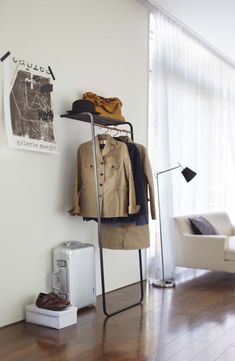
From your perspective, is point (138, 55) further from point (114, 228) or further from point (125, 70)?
point (114, 228)

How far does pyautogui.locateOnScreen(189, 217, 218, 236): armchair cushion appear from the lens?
17.1ft

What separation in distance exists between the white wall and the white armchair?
681mm

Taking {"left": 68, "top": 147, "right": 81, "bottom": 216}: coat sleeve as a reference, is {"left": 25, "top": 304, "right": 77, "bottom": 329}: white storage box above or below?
below

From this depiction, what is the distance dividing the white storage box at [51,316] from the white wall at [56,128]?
12cm

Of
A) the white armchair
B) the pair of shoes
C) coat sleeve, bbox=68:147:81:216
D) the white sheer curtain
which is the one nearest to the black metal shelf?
coat sleeve, bbox=68:147:81:216

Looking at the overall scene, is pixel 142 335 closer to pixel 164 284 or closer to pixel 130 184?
pixel 130 184

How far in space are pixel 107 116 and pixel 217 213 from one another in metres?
2.77

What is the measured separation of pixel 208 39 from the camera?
6.00m

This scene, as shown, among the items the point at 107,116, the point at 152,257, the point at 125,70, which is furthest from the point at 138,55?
the point at 152,257

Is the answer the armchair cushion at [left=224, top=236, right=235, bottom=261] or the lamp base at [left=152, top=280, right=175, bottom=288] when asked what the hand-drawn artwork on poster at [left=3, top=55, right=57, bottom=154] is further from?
the armchair cushion at [left=224, top=236, right=235, bottom=261]

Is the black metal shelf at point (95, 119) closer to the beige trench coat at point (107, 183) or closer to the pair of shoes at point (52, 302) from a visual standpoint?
the beige trench coat at point (107, 183)

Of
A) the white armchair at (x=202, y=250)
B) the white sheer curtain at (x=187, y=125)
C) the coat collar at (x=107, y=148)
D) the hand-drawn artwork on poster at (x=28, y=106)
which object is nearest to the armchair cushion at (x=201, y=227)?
the white armchair at (x=202, y=250)

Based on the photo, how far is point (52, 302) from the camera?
3.31 m

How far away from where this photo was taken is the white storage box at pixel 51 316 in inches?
127
